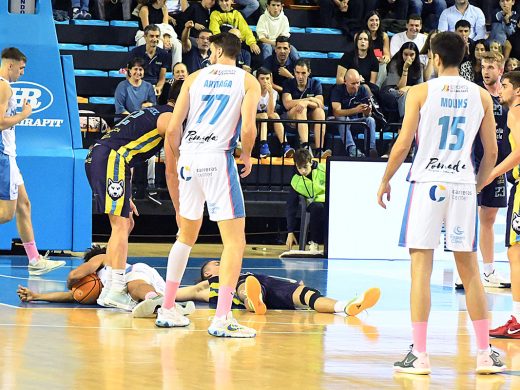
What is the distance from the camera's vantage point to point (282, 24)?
18.2 meters

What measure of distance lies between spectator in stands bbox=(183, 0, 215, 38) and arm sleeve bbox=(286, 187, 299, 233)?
4.32 m

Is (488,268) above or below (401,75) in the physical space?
below

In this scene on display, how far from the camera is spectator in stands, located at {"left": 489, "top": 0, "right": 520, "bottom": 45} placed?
63.6 ft

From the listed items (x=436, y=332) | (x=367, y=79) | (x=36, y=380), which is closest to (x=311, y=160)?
(x=367, y=79)

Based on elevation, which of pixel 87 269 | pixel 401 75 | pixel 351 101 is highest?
pixel 401 75

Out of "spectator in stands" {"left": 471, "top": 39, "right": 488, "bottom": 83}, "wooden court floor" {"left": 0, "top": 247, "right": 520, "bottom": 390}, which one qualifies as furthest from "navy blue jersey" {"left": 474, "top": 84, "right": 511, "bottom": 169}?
"spectator in stands" {"left": 471, "top": 39, "right": 488, "bottom": 83}

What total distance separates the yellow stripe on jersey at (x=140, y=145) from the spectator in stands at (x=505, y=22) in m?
11.5

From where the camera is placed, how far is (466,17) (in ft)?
63.5

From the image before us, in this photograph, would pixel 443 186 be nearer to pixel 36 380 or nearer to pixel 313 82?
pixel 36 380

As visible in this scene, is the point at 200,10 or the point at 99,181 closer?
the point at 99,181

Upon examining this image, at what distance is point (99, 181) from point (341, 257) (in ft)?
17.4

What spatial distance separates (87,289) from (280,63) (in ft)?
29.0

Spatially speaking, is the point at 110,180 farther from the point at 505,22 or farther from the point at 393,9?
the point at 505,22

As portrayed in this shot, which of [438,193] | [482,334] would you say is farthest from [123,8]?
[482,334]
